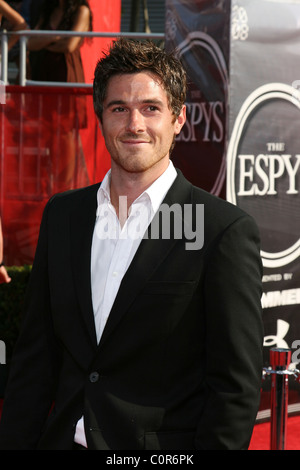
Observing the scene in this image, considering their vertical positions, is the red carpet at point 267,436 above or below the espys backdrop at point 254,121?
below

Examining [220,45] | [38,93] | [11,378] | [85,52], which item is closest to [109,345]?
[11,378]

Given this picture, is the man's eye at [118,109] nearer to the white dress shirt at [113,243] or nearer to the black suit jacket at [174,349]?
the white dress shirt at [113,243]

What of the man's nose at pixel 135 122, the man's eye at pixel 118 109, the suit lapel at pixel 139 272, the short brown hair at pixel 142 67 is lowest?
the suit lapel at pixel 139 272

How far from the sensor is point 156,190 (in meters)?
2.37

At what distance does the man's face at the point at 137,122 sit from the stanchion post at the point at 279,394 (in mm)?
1121

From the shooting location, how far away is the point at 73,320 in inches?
91.3

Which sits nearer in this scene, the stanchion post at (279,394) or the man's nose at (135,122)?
the man's nose at (135,122)

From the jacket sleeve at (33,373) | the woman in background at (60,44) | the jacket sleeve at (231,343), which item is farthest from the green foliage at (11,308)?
the jacket sleeve at (231,343)

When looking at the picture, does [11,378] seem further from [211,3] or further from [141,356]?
[211,3]

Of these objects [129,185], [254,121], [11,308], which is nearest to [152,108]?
[129,185]

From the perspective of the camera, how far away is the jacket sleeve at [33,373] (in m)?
2.41

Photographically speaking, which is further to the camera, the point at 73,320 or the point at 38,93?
the point at 38,93
